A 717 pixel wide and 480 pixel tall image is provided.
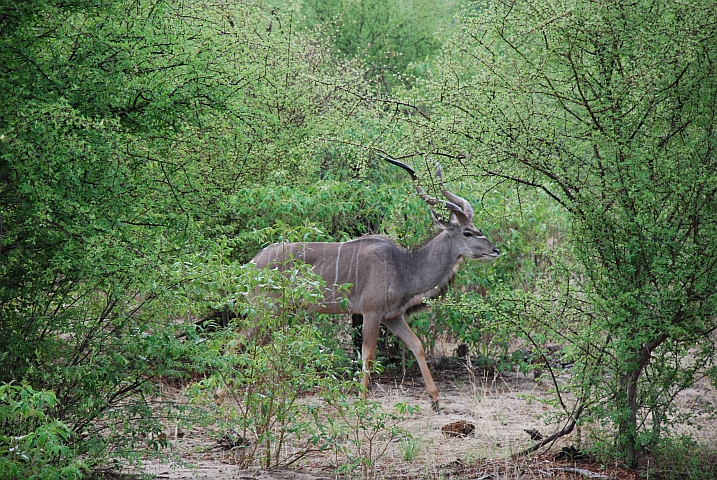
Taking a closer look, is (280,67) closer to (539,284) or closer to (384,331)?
(384,331)

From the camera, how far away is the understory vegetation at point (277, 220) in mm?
4797

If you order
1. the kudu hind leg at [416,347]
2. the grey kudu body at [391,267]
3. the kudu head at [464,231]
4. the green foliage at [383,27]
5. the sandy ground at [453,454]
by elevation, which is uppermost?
the green foliage at [383,27]

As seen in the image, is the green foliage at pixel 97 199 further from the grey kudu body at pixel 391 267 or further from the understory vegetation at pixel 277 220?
the grey kudu body at pixel 391 267

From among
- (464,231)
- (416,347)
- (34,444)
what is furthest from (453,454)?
(34,444)

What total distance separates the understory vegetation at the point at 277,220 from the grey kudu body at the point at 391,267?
77.6 inches

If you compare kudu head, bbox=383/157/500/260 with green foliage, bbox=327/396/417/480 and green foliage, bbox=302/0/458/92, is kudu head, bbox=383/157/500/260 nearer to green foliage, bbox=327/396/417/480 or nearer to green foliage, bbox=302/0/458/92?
green foliage, bbox=327/396/417/480

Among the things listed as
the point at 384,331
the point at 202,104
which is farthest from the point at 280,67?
the point at 202,104

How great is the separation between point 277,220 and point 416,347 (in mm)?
3011

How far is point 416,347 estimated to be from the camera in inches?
334

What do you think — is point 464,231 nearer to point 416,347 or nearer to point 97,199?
point 416,347

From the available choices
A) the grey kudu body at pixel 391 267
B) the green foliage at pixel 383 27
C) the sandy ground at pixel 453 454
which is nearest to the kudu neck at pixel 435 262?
the grey kudu body at pixel 391 267

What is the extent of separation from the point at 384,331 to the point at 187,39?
217 inches

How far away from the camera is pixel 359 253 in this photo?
28.8 feet

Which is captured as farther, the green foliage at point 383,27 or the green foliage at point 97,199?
the green foliage at point 383,27
